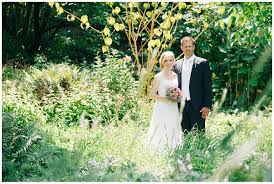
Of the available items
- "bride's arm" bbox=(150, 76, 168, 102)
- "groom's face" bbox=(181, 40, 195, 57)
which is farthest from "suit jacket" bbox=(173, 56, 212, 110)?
"bride's arm" bbox=(150, 76, 168, 102)

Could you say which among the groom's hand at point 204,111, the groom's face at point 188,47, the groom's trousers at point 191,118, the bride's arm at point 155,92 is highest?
the groom's face at point 188,47

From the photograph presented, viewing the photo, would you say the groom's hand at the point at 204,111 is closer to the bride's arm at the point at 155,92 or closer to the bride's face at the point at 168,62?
the bride's arm at the point at 155,92

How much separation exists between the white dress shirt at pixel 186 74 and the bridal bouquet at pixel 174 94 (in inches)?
2.4

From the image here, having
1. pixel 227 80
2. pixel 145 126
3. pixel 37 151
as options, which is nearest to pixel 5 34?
pixel 227 80

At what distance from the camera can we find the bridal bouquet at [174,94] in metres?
5.74

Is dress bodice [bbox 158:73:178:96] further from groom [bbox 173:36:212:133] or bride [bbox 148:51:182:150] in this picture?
groom [bbox 173:36:212:133]

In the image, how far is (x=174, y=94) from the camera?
5.78m

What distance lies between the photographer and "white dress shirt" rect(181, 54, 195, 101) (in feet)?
18.5

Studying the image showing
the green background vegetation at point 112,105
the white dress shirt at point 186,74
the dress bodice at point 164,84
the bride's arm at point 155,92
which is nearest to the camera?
the green background vegetation at point 112,105

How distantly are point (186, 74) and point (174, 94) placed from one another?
285 mm

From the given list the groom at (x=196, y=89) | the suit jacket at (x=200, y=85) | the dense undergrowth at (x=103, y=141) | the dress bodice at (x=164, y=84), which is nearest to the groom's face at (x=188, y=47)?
the groom at (x=196, y=89)

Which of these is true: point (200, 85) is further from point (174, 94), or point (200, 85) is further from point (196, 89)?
point (174, 94)

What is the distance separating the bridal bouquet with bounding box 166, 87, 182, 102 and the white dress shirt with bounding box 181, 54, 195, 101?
0.20 feet

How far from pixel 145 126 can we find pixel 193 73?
120cm
